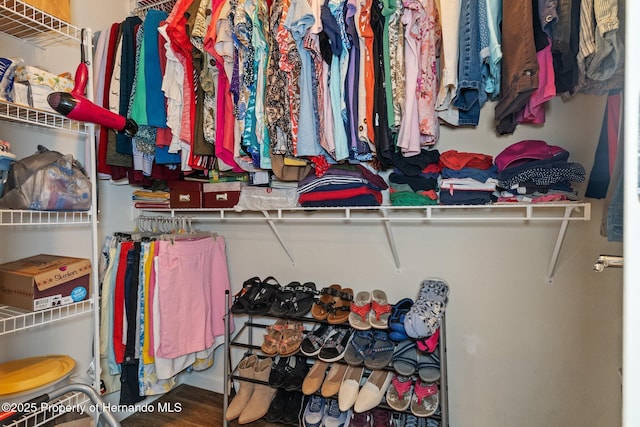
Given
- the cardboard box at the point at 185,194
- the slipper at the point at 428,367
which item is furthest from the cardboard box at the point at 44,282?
the slipper at the point at 428,367

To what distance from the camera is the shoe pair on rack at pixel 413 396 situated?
52.9 inches

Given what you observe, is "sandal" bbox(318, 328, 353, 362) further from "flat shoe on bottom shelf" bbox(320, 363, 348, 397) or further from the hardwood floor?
the hardwood floor

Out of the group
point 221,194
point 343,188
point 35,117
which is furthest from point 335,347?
point 35,117

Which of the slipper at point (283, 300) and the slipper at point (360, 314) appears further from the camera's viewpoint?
the slipper at point (283, 300)

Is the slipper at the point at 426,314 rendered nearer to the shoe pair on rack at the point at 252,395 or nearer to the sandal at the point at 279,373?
the sandal at the point at 279,373

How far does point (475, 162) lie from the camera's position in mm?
1406

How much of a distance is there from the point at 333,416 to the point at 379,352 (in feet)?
1.36

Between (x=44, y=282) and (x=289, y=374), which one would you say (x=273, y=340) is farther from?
(x=44, y=282)

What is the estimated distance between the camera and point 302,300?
171 cm

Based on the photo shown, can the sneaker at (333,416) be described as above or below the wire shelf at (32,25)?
below

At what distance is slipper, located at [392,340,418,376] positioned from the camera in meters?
1.37

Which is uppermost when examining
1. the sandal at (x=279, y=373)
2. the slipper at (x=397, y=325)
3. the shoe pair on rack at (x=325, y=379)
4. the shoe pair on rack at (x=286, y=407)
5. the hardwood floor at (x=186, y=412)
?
the slipper at (x=397, y=325)

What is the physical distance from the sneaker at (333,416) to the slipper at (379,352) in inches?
13.8

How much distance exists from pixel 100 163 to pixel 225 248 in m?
0.85
